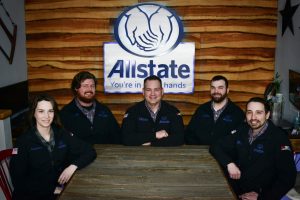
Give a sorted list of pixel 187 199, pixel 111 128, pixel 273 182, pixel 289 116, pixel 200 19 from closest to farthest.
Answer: pixel 187 199 → pixel 273 182 → pixel 111 128 → pixel 289 116 → pixel 200 19

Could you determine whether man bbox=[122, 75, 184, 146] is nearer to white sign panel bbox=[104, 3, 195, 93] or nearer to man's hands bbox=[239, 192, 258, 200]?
man's hands bbox=[239, 192, 258, 200]

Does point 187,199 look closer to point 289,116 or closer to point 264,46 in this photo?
point 289,116

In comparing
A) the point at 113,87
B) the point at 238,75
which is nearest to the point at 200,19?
the point at 238,75

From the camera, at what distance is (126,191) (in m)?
2.34

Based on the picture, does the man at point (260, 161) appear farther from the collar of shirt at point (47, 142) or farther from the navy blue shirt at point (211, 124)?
the collar of shirt at point (47, 142)

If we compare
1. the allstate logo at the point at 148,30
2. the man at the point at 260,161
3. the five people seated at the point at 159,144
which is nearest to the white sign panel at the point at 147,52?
the allstate logo at the point at 148,30

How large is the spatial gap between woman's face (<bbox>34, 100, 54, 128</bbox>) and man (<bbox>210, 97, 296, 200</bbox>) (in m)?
1.37

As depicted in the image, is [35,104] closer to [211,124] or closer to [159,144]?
[159,144]

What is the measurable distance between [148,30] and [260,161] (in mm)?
2900

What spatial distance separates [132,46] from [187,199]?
3.41 m

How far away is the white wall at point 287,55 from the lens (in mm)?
4543

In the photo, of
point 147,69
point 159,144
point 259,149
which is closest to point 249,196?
point 259,149

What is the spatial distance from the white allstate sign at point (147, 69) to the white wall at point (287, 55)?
1.23 m

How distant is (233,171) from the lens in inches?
113
